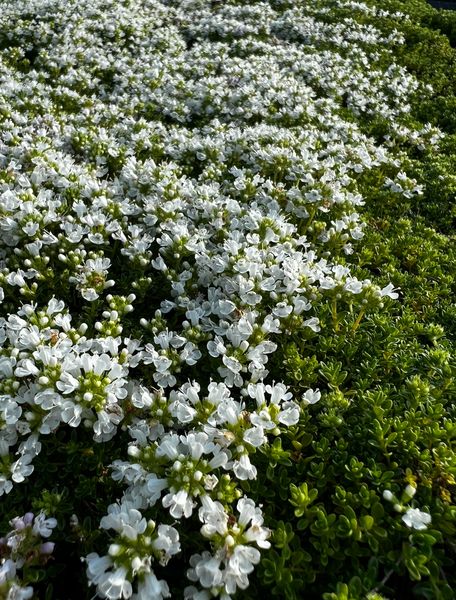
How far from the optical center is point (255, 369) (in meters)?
2.88

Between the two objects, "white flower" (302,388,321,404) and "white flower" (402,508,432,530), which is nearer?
"white flower" (402,508,432,530)

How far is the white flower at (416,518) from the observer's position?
7.06 ft

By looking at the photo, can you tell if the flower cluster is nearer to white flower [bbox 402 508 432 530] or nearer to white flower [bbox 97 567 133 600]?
white flower [bbox 97 567 133 600]

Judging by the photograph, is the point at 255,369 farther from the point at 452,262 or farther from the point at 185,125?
the point at 185,125

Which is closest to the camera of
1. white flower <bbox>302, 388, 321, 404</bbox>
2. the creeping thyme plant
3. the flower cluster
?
the flower cluster

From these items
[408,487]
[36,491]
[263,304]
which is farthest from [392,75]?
[36,491]

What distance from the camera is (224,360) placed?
2.82 metres

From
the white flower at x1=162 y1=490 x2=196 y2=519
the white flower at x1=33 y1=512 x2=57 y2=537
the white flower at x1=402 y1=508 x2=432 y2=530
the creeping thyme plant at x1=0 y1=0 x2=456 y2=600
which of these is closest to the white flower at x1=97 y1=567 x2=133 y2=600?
the creeping thyme plant at x1=0 y1=0 x2=456 y2=600

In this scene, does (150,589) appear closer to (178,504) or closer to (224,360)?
(178,504)

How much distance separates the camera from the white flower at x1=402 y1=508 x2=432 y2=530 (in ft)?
7.06

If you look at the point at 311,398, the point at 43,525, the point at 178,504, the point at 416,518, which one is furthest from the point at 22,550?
the point at 416,518

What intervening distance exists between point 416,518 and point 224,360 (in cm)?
126

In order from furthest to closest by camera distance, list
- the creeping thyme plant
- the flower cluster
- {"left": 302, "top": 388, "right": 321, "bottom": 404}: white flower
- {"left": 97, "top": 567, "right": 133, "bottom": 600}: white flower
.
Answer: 1. {"left": 302, "top": 388, "right": 321, "bottom": 404}: white flower
2. the creeping thyme plant
3. the flower cluster
4. {"left": 97, "top": 567, "right": 133, "bottom": 600}: white flower

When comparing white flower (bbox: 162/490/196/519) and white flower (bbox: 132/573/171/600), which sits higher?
white flower (bbox: 162/490/196/519)
